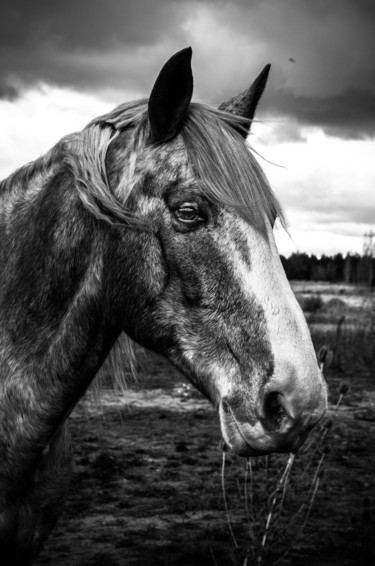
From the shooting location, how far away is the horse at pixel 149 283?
6.76 feet

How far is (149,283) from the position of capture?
2.28m

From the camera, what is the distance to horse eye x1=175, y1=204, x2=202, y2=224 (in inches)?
86.5

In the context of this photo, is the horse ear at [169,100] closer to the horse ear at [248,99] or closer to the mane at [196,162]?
the mane at [196,162]

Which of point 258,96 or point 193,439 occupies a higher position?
point 258,96

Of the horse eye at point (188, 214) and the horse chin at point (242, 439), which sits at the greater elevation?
the horse eye at point (188, 214)

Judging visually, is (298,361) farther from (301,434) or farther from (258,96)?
(258,96)

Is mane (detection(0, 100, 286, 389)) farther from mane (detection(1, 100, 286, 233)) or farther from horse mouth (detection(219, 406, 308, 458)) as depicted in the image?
horse mouth (detection(219, 406, 308, 458))

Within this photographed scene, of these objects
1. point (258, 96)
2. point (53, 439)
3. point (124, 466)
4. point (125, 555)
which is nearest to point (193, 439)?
point (124, 466)

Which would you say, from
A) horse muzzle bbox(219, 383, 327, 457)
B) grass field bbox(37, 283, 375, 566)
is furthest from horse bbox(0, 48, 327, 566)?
grass field bbox(37, 283, 375, 566)

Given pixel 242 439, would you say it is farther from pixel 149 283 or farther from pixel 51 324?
pixel 51 324

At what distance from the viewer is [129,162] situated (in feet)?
7.83

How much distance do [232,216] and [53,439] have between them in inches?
47.7

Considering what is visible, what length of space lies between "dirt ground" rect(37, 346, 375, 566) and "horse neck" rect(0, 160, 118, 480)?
2.90ft

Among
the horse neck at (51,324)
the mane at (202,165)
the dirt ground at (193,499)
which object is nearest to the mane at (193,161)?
the mane at (202,165)
